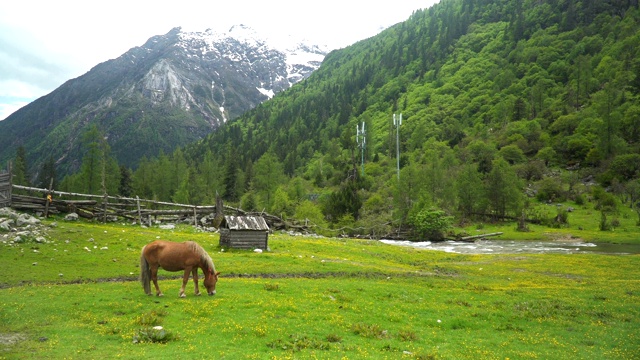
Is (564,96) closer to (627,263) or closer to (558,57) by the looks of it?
(558,57)

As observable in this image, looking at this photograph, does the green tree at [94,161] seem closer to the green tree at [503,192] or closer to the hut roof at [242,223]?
the hut roof at [242,223]

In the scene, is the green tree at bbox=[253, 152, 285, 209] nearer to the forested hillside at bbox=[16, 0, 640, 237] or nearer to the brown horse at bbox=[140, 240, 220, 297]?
the forested hillside at bbox=[16, 0, 640, 237]

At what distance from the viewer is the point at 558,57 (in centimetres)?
17650

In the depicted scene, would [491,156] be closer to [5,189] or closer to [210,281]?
[210,281]

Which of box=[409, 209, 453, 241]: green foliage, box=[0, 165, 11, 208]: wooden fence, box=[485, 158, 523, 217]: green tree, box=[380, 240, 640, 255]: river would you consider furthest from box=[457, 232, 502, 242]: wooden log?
box=[0, 165, 11, 208]: wooden fence

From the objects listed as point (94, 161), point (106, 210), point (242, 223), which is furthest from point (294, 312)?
point (94, 161)

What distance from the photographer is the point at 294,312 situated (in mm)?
17562

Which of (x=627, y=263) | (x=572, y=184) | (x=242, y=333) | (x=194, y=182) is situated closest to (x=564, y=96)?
(x=572, y=184)

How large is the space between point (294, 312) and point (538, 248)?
5579 centimetres

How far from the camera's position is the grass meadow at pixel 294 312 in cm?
1309

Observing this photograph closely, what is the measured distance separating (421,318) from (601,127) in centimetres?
11768

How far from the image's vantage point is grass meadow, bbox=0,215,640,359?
13.1 m

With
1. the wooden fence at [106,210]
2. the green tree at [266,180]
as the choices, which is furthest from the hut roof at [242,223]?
the green tree at [266,180]

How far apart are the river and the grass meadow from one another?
2416 centimetres
